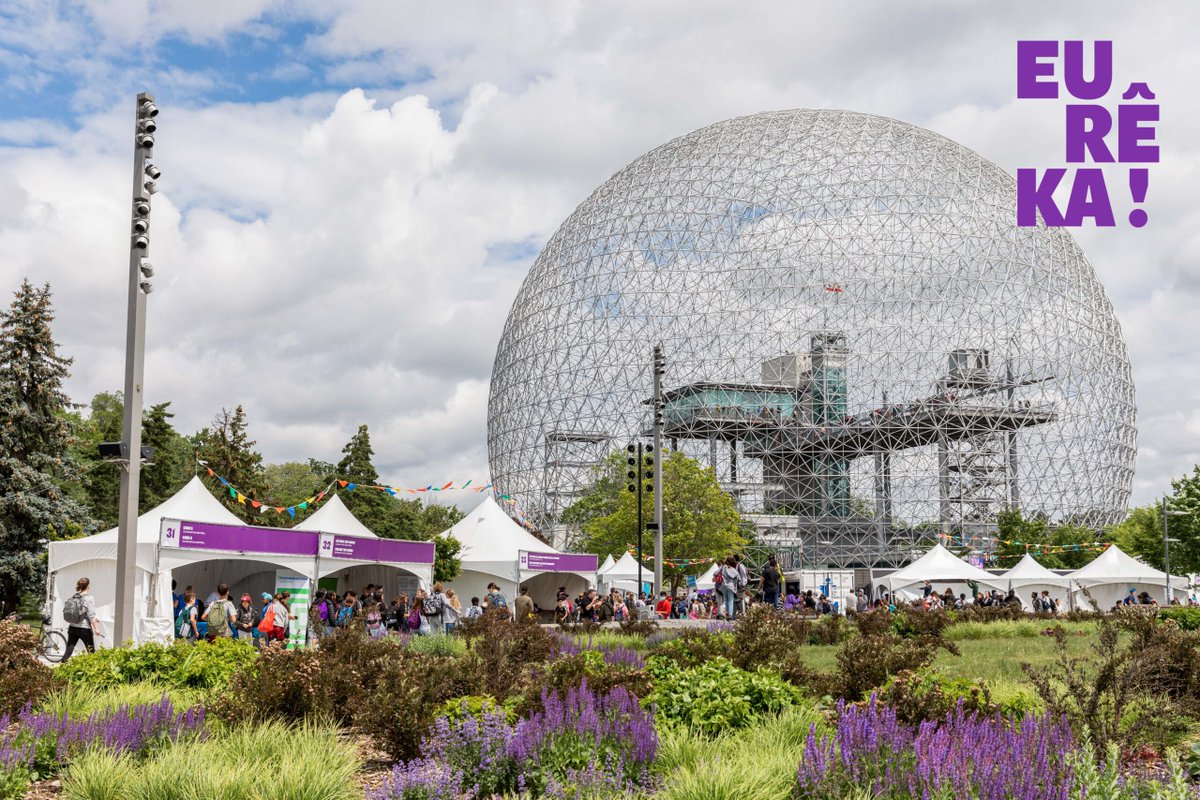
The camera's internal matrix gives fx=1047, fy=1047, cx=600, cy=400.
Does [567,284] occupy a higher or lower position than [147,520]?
higher

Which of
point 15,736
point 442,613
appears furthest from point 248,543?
point 15,736

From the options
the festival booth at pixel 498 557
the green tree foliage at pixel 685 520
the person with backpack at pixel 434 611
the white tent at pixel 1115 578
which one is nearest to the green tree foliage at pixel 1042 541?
the white tent at pixel 1115 578

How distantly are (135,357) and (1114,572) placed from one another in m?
35.6

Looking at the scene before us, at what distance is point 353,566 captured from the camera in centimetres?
2858

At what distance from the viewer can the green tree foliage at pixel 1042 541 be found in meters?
54.3

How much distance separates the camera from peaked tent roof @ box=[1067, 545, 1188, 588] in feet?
123

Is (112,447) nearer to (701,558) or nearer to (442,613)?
(442,613)

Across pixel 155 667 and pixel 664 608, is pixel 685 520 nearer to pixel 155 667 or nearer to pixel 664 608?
pixel 664 608

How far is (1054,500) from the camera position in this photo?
61.9 meters

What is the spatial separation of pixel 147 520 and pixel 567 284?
46.7 m

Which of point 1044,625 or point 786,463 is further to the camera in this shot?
point 786,463

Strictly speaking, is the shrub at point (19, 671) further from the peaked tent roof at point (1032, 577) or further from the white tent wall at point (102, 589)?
the peaked tent roof at point (1032, 577)

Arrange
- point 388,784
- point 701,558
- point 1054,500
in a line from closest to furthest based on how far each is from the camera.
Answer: point 388,784
point 701,558
point 1054,500

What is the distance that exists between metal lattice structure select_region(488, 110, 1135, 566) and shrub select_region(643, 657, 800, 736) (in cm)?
4700
